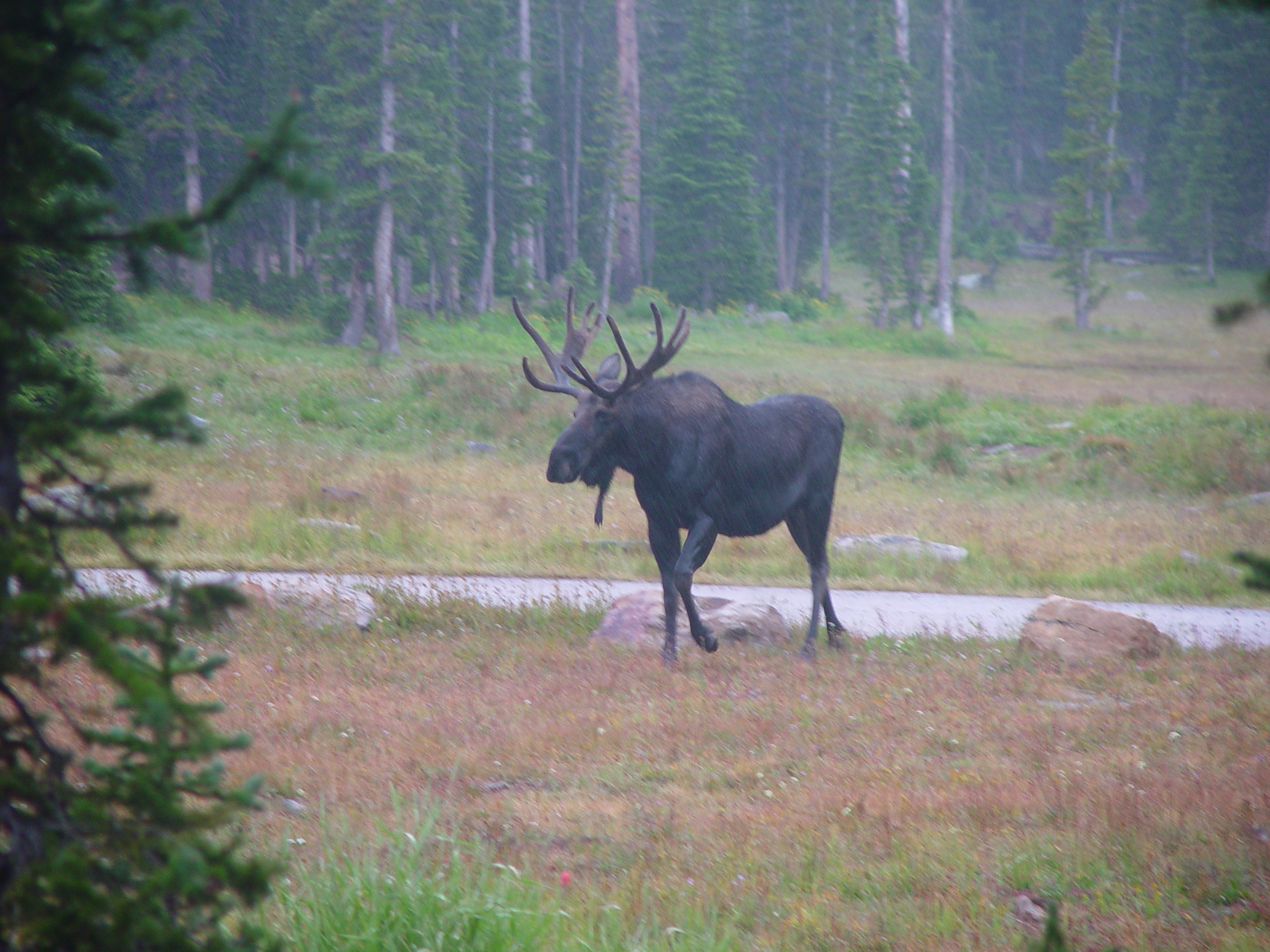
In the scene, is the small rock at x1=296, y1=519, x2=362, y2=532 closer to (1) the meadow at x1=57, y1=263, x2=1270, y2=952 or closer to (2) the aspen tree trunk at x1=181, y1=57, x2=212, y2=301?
(1) the meadow at x1=57, y1=263, x2=1270, y2=952

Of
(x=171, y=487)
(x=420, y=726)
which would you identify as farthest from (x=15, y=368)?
(x=171, y=487)

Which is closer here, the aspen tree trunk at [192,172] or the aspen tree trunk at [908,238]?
the aspen tree trunk at [192,172]

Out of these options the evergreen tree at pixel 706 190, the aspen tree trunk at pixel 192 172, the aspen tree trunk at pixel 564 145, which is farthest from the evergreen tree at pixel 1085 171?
the aspen tree trunk at pixel 192 172

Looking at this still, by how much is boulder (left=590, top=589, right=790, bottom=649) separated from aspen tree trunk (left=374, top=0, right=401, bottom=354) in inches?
787

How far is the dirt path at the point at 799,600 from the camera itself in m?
9.73

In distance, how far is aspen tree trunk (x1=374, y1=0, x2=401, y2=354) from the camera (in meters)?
27.4

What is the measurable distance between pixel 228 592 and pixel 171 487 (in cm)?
1372

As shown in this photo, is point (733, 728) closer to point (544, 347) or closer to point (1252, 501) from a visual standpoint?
point (544, 347)

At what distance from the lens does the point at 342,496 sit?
1470 centimetres

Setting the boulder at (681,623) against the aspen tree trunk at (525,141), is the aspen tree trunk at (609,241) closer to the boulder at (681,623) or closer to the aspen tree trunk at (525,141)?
the aspen tree trunk at (525,141)

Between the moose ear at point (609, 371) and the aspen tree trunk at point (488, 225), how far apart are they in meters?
27.8

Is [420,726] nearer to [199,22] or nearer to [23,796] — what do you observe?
[23,796]

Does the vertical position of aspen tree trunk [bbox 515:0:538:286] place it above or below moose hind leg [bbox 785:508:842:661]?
above

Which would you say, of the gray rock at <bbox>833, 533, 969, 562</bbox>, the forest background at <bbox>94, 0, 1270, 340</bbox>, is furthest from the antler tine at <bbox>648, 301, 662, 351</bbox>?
the forest background at <bbox>94, 0, 1270, 340</bbox>
